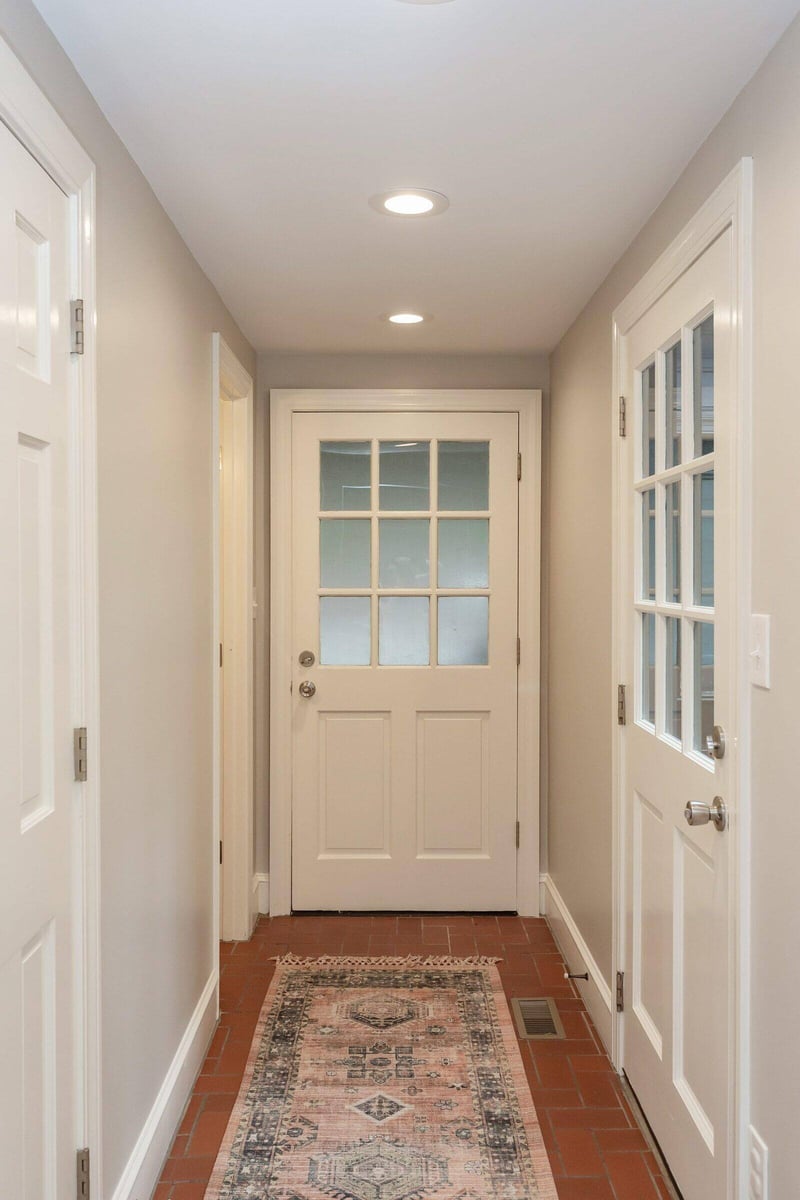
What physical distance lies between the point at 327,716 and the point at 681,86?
2.78 metres

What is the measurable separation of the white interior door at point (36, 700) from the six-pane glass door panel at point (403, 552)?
7.57 feet

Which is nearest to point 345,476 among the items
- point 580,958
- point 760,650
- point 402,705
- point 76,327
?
point 402,705

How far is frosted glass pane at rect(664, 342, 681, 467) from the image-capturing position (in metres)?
2.22

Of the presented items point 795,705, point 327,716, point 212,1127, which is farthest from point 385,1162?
Answer: point 327,716

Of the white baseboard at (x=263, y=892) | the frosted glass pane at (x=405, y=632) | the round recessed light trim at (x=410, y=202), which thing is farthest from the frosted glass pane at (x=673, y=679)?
the white baseboard at (x=263, y=892)

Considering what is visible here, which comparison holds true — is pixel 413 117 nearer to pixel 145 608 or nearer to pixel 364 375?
pixel 145 608

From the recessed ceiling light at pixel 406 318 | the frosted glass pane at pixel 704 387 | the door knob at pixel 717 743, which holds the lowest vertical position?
the door knob at pixel 717 743

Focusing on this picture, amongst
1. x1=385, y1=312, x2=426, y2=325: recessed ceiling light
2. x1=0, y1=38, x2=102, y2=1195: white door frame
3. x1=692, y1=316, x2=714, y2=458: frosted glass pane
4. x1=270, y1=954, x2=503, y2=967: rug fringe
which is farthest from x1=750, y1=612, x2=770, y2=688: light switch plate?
x1=270, y1=954, x2=503, y2=967: rug fringe

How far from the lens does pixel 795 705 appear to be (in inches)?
60.7

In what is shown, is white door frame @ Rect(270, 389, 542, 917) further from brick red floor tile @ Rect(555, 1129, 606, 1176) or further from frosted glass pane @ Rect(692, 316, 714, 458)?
frosted glass pane @ Rect(692, 316, 714, 458)

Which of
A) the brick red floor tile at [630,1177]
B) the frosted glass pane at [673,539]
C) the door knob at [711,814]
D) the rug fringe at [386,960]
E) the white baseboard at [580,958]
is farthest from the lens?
the rug fringe at [386,960]

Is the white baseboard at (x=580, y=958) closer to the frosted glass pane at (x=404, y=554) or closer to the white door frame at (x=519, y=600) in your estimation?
the white door frame at (x=519, y=600)

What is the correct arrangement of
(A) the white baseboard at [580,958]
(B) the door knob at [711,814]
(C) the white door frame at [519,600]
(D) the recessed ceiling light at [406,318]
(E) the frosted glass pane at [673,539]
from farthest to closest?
(C) the white door frame at [519,600] < (D) the recessed ceiling light at [406,318] < (A) the white baseboard at [580,958] < (E) the frosted glass pane at [673,539] < (B) the door knob at [711,814]

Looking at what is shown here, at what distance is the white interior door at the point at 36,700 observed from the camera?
1411mm
